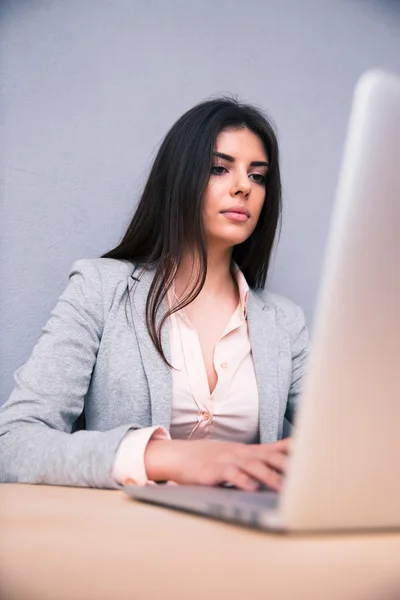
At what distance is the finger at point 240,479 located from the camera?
690mm

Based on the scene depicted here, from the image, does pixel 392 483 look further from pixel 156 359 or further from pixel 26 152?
pixel 26 152

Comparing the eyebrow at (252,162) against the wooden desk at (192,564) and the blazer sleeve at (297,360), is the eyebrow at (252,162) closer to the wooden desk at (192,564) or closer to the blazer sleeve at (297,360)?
the blazer sleeve at (297,360)

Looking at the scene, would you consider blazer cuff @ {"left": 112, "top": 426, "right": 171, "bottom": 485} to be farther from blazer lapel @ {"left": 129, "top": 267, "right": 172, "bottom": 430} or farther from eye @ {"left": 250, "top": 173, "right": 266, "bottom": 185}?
eye @ {"left": 250, "top": 173, "right": 266, "bottom": 185}

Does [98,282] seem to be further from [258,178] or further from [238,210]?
[258,178]

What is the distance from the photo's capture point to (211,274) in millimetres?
1811

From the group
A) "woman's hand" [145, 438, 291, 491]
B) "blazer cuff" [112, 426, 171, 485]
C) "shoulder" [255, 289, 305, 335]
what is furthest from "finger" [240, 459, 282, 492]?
"shoulder" [255, 289, 305, 335]

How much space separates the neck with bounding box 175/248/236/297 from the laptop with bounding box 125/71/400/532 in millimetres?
1237

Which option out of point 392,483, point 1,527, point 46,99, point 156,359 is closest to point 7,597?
point 1,527

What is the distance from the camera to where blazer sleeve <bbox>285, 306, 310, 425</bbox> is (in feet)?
5.92

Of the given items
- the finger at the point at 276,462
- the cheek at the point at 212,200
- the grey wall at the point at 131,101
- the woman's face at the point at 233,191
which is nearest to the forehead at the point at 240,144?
the woman's face at the point at 233,191

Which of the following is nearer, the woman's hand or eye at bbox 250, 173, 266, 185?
the woman's hand

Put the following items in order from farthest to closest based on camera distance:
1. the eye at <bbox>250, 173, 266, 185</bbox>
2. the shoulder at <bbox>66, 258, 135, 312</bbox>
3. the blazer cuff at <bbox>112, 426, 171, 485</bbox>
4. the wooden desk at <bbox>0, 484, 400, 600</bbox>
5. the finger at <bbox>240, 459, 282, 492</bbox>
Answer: the eye at <bbox>250, 173, 266, 185</bbox>, the shoulder at <bbox>66, 258, 135, 312</bbox>, the blazer cuff at <bbox>112, 426, 171, 485</bbox>, the finger at <bbox>240, 459, 282, 492</bbox>, the wooden desk at <bbox>0, 484, 400, 600</bbox>

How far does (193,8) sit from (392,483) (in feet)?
5.76

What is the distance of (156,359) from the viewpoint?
1.45 meters
